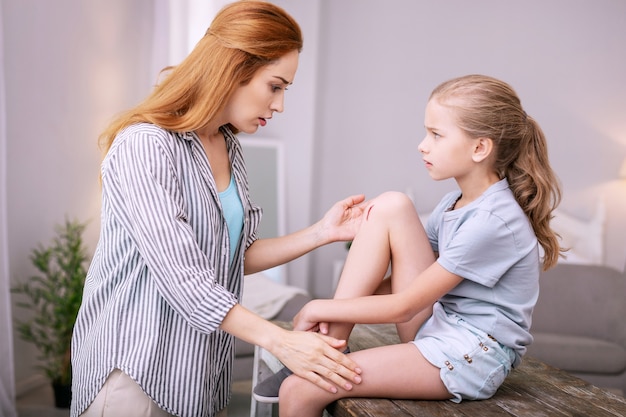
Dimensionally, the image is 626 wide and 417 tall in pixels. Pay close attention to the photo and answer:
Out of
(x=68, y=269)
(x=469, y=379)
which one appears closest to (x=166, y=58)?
(x=68, y=269)

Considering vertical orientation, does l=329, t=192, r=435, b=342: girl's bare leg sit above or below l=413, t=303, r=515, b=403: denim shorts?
above

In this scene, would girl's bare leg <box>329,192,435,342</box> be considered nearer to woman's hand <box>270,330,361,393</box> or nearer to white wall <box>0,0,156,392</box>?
woman's hand <box>270,330,361,393</box>

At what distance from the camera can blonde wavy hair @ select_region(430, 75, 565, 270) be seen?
1561 millimetres

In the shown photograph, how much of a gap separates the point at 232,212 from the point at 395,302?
436mm

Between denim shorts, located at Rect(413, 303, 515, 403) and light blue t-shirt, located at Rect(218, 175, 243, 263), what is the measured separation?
488 mm

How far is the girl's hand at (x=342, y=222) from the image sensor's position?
5.93 ft

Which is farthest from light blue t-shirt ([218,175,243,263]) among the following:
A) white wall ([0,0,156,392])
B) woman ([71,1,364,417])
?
white wall ([0,0,156,392])

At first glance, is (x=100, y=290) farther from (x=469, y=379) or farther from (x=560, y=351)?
(x=560, y=351)

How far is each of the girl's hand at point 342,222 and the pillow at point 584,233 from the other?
3.32m

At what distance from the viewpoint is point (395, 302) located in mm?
1499

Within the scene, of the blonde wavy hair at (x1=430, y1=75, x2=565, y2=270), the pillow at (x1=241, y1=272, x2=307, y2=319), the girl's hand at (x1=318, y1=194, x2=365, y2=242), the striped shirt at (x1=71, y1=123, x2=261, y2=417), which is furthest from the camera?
the pillow at (x1=241, y1=272, x2=307, y2=319)

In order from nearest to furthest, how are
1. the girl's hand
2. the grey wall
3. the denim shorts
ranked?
the denim shorts, the girl's hand, the grey wall

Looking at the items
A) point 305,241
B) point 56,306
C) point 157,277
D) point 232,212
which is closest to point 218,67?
point 232,212

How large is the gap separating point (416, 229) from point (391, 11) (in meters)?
3.91
